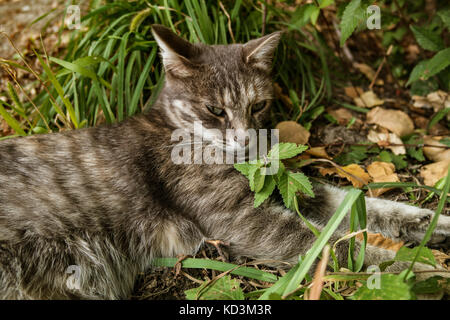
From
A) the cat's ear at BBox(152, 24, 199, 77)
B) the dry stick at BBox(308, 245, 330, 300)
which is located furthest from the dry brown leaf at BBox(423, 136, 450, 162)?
the cat's ear at BBox(152, 24, 199, 77)

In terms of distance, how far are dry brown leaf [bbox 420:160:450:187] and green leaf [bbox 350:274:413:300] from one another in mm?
1250

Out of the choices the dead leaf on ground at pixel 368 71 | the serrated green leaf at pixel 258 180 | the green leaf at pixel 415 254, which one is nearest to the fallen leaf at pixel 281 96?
the dead leaf on ground at pixel 368 71

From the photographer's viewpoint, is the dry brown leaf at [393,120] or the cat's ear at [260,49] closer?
the cat's ear at [260,49]

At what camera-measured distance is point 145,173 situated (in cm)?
205

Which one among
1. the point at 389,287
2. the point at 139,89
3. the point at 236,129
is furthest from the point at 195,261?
the point at 139,89

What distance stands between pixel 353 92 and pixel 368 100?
17cm

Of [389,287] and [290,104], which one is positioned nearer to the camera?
[389,287]

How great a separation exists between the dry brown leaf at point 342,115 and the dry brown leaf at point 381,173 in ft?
1.83

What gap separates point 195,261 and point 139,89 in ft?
4.39

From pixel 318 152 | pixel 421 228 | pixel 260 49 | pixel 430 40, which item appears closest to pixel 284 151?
pixel 260 49

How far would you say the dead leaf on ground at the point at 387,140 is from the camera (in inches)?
103

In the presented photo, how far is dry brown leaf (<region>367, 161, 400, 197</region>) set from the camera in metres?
2.38

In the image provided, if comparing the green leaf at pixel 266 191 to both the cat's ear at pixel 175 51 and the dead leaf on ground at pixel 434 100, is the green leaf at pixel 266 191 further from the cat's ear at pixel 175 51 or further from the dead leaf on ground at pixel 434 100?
the dead leaf on ground at pixel 434 100

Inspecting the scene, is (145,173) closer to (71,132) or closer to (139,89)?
(71,132)
